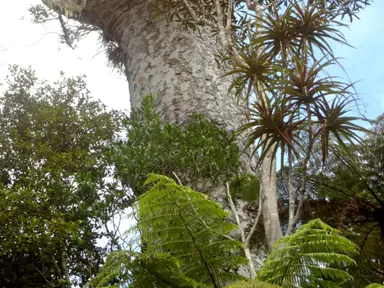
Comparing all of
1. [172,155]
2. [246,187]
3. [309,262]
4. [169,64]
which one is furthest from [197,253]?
[169,64]

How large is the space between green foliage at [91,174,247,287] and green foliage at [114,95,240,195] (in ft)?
5.85

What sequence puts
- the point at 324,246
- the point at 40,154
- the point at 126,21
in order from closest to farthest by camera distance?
the point at 324,246
the point at 40,154
the point at 126,21

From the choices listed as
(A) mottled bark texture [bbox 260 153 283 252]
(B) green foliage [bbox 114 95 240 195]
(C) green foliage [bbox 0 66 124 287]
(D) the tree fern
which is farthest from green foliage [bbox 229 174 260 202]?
(D) the tree fern

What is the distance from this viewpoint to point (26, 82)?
Result: 7266 millimetres

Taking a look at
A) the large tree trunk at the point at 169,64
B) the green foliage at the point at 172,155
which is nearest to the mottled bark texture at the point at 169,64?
the large tree trunk at the point at 169,64

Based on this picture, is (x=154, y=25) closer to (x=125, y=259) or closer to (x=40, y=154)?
(x=40, y=154)

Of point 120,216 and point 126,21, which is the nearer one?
point 120,216

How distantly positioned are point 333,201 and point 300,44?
4.46ft

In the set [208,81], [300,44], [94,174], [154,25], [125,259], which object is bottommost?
[125,259]

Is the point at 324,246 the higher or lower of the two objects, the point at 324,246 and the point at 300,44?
the lower

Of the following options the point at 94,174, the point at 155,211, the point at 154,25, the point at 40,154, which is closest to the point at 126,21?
the point at 154,25

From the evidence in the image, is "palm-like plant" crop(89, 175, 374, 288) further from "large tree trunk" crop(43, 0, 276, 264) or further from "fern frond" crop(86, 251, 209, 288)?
"large tree trunk" crop(43, 0, 276, 264)

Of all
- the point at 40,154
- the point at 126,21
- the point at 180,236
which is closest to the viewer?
the point at 180,236

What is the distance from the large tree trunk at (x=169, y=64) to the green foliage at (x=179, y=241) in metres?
2.81
